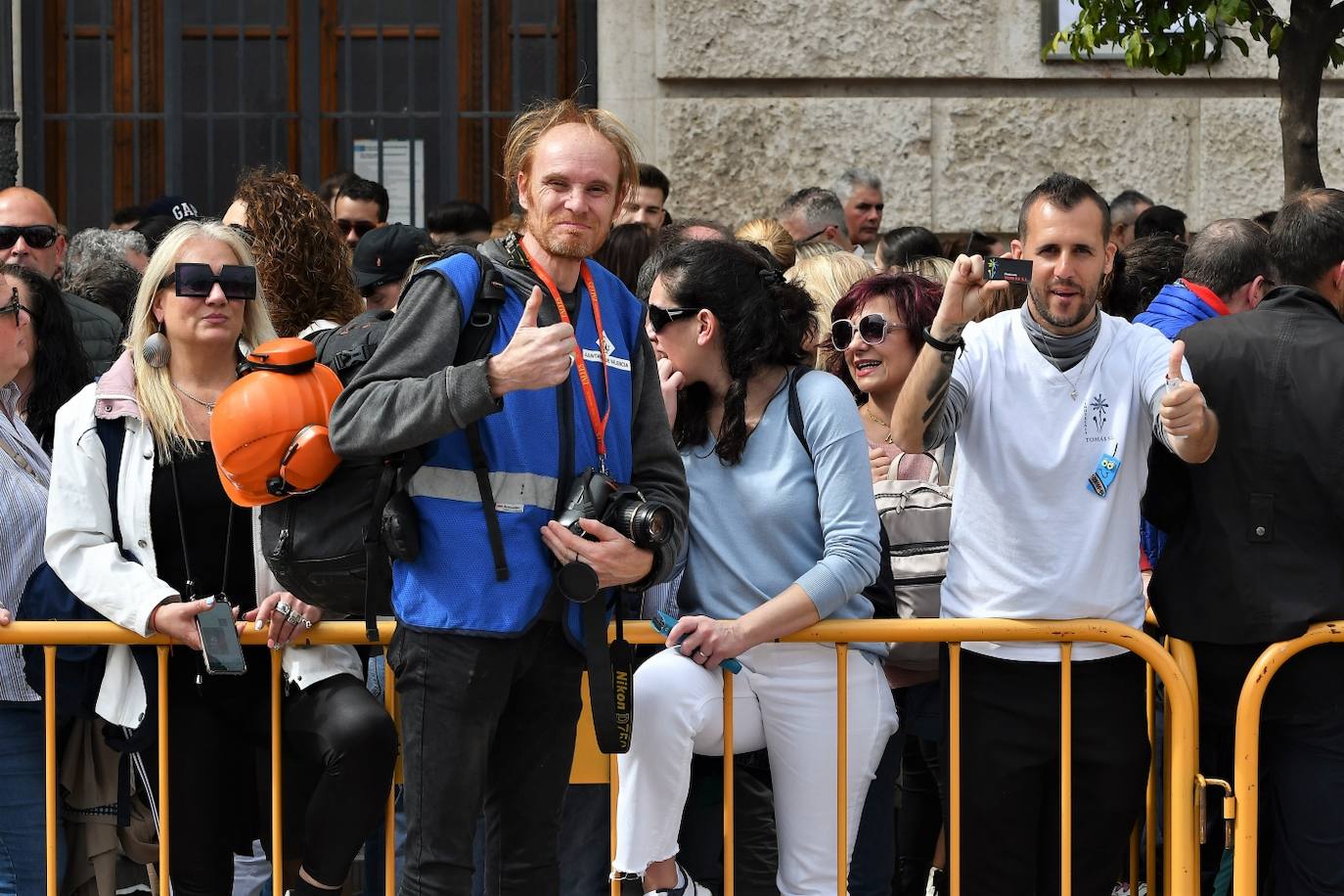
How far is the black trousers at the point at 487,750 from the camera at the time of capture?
3422mm

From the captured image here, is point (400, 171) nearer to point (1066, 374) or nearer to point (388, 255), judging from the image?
point (388, 255)

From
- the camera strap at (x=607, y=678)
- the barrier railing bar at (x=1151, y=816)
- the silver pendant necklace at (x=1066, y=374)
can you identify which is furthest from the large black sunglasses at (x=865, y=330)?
the camera strap at (x=607, y=678)

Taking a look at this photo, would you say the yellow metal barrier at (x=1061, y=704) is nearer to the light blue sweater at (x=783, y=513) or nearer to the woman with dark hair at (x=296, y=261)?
the light blue sweater at (x=783, y=513)

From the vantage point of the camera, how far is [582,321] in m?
3.55

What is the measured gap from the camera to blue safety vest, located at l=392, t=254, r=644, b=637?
11.1 feet

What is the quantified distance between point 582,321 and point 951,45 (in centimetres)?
569

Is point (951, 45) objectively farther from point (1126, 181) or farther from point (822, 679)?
point (822, 679)

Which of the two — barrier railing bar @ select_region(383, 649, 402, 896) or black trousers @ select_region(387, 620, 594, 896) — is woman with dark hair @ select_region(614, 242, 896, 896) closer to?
black trousers @ select_region(387, 620, 594, 896)

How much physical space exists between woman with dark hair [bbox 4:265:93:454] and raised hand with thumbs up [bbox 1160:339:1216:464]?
2.84m

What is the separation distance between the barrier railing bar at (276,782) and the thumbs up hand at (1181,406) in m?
2.07

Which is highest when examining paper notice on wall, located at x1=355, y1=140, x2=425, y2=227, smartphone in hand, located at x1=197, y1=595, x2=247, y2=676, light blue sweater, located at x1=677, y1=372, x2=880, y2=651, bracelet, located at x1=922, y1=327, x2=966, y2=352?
paper notice on wall, located at x1=355, y1=140, x2=425, y2=227

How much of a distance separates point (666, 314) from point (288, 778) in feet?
4.62

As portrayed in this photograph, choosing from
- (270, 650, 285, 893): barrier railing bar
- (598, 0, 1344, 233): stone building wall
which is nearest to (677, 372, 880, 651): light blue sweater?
(270, 650, 285, 893): barrier railing bar

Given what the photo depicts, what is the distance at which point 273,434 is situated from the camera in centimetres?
348
